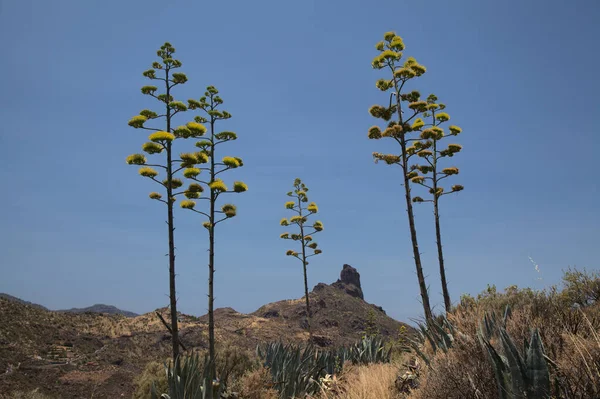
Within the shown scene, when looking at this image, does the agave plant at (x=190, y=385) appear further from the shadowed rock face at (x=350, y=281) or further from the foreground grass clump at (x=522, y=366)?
the shadowed rock face at (x=350, y=281)

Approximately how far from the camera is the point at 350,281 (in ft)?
262

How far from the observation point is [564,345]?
3.47 meters

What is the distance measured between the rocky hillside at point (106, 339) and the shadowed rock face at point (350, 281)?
56.6 ft

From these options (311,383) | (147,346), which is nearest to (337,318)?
(147,346)

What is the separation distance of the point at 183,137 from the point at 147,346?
22.0 meters

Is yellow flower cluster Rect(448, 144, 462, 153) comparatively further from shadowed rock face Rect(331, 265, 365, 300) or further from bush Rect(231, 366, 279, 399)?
shadowed rock face Rect(331, 265, 365, 300)

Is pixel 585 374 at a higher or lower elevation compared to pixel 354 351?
higher

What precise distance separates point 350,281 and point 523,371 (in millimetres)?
78723

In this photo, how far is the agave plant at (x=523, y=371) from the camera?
2982 mm

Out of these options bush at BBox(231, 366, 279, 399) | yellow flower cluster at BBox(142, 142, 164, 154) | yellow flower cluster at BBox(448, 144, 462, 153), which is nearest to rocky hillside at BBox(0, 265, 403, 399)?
bush at BBox(231, 366, 279, 399)

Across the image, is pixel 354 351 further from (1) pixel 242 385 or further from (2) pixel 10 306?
(2) pixel 10 306

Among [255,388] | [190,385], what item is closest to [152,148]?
[255,388]

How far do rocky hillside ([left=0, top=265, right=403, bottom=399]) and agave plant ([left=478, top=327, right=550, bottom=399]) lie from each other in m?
7.75

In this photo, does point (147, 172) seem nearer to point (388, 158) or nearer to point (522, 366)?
point (388, 158)
